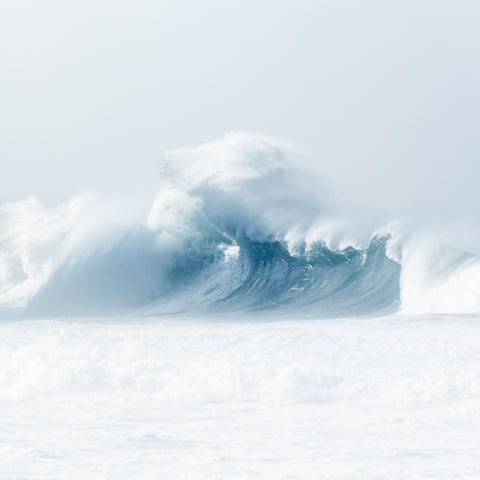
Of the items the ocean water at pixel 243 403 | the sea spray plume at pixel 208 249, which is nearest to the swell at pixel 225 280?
the sea spray plume at pixel 208 249

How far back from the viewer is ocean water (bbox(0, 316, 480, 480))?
499cm

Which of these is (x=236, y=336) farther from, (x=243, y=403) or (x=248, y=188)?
(x=248, y=188)

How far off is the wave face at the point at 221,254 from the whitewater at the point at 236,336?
50 millimetres

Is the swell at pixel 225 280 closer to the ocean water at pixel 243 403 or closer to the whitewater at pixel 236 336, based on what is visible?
the whitewater at pixel 236 336

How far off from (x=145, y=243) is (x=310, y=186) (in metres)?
4.55

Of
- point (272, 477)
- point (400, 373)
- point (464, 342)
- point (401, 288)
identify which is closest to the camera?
point (272, 477)

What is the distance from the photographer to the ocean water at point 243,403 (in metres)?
4.99

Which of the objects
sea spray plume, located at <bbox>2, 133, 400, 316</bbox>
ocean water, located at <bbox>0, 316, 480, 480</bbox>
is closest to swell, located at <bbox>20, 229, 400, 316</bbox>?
sea spray plume, located at <bbox>2, 133, 400, 316</bbox>

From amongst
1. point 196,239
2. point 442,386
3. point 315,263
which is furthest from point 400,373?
point 196,239

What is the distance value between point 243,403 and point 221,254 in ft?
37.7

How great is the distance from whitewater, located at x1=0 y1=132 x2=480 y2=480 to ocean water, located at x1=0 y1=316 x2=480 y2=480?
0.08 feet

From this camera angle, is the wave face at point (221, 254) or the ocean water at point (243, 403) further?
the wave face at point (221, 254)

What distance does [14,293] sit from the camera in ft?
64.1

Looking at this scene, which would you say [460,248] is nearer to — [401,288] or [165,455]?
[401,288]
